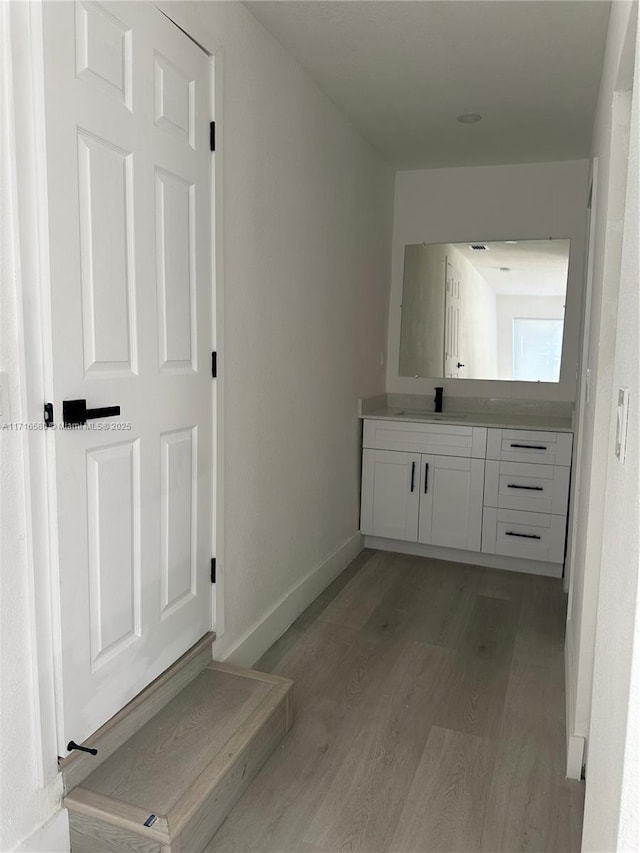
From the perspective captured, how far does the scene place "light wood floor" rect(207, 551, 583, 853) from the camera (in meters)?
1.77

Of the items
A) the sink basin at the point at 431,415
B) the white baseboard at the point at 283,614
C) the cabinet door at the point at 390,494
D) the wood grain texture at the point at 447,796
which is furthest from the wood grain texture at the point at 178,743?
the sink basin at the point at 431,415

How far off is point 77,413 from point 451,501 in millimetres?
2620

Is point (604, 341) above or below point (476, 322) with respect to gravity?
below

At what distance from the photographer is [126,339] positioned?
5.86ft

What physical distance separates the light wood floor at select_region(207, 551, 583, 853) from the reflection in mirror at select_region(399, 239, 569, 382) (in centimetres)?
146

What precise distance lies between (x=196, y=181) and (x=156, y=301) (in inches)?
17.7

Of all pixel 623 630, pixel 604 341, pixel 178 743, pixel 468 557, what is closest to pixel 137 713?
pixel 178 743

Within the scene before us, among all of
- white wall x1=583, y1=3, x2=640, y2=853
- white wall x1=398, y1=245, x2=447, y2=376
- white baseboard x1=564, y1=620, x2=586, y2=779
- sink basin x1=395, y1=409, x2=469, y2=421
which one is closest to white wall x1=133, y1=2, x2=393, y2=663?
sink basin x1=395, y1=409, x2=469, y2=421

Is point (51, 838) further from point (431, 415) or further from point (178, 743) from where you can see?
point (431, 415)

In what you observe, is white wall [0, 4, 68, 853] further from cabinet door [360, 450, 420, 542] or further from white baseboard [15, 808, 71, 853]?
cabinet door [360, 450, 420, 542]

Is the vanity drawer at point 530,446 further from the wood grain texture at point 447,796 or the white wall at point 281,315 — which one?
the wood grain texture at point 447,796

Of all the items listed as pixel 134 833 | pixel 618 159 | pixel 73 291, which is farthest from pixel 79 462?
pixel 618 159

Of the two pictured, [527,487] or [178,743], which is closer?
[178,743]

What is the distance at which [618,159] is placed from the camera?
5.70ft
